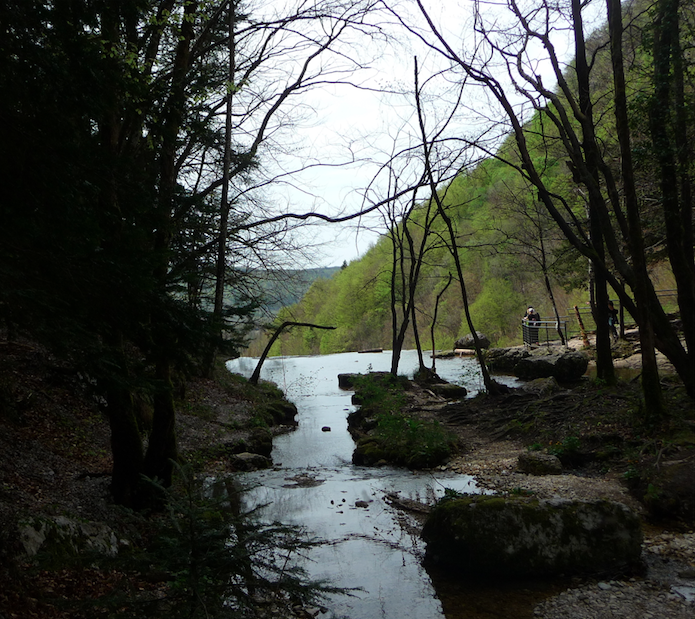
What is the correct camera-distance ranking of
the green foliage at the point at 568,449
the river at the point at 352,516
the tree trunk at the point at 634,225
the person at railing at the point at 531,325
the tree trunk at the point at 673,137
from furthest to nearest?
the person at railing at the point at 531,325
the green foliage at the point at 568,449
the tree trunk at the point at 673,137
the tree trunk at the point at 634,225
the river at the point at 352,516

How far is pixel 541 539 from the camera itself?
16.2ft

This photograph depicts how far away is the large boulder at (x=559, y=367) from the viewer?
1903 centimetres

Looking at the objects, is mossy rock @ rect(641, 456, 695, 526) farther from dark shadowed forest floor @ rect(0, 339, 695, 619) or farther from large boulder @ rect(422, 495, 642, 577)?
large boulder @ rect(422, 495, 642, 577)

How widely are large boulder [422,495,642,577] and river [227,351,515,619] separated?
0.43m

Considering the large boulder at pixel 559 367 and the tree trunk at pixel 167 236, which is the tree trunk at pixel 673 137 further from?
the large boulder at pixel 559 367

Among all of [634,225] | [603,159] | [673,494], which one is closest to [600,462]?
[673,494]

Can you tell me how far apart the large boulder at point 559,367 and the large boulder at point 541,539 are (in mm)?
14779

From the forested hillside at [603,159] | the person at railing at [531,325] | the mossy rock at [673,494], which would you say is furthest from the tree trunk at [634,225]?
the person at railing at [531,325]

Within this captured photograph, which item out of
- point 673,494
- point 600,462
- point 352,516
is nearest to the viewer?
point 673,494

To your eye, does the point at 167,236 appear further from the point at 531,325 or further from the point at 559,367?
the point at 531,325

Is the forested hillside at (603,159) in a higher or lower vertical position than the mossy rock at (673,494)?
higher

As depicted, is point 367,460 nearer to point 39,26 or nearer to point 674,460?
point 674,460

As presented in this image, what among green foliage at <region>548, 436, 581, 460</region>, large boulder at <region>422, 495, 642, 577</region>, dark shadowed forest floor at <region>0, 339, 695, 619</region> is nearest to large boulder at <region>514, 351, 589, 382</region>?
dark shadowed forest floor at <region>0, 339, 695, 619</region>

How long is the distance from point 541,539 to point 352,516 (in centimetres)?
267
